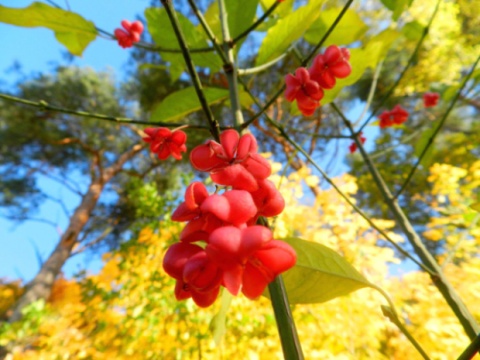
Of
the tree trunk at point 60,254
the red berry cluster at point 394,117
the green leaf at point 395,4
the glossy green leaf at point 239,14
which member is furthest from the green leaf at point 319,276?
the tree trunk at point 60,254

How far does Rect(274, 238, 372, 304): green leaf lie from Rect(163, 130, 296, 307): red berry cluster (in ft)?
0.60

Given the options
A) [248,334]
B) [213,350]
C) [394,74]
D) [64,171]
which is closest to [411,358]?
[248,334]

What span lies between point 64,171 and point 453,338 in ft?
43.3

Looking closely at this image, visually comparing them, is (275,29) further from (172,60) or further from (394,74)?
(394,74)

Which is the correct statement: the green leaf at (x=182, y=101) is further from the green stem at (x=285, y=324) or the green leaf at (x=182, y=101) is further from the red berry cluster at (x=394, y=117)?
the red berry cluster at (x=394, y=117)

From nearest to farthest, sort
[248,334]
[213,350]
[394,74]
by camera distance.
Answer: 1. [213,350]
2. [248,334]
3. [394,74]

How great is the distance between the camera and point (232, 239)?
1.01 ft

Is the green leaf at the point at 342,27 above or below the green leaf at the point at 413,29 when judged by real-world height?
below

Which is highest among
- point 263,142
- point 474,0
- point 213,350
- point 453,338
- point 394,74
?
point 394,74

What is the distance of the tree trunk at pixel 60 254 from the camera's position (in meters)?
6.59

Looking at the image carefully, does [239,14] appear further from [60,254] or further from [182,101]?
[60,254]

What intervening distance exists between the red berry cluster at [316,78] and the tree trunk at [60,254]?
723 cm

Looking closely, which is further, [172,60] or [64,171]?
[64,171]

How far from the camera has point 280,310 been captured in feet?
1.22
